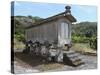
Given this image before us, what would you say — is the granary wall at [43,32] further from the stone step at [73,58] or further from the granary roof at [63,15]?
the stone step at [73,58]

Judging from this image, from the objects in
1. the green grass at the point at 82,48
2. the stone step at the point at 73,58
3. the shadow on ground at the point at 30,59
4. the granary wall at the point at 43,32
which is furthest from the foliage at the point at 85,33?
the shadow on ground at the point at 30,59

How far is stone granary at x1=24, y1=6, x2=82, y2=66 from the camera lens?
283 cm

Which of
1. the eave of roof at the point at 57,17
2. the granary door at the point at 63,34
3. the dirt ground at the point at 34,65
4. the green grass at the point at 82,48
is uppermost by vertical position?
the eave of roof at the point at 57,17

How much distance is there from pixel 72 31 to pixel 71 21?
0.13 m

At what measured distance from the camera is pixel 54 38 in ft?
9.58

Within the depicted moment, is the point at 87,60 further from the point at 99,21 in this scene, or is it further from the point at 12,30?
the point at 12,30

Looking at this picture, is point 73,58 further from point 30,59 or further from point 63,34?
point 30,59

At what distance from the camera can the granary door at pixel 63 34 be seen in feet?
9.69

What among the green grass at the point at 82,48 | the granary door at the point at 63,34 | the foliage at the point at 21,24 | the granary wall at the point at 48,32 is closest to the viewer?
the foliage at the point at 21,24

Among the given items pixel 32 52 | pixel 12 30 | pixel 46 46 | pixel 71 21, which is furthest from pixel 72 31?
pixel 12 30

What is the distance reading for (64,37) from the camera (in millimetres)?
2980

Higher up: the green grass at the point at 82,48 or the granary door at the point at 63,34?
the granary door at the point at 63,34

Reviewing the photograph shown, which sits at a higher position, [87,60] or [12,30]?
[12,30]

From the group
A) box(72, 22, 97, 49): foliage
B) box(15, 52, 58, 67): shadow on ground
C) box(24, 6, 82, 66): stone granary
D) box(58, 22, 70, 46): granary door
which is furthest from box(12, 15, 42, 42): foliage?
box(72, 22, 97, 49): foliage
